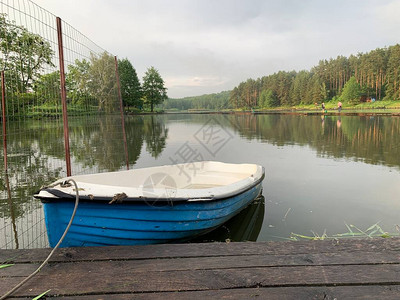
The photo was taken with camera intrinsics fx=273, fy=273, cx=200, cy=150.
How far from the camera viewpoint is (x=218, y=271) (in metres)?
2.21

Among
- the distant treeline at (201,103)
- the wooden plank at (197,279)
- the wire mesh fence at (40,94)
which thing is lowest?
the wooden plank at (197,279)

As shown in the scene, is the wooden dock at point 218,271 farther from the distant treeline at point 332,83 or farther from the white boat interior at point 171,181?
the distant treeline at point 332,83

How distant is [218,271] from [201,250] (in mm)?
388

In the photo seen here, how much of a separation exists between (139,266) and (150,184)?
8.45 feet

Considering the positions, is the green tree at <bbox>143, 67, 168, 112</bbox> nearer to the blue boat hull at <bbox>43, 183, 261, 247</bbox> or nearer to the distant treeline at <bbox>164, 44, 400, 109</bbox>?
the distant treeline at <bbox>164, 44, 400, 109</bbox>

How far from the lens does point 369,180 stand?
761cm

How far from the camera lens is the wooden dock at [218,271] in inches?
77.0

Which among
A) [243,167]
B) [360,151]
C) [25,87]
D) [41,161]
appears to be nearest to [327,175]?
[243,167]

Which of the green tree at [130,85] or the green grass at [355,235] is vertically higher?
the green tree at [130,85]

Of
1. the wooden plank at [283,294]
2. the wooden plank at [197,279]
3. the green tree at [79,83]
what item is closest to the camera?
the wooden plank at [283,294]

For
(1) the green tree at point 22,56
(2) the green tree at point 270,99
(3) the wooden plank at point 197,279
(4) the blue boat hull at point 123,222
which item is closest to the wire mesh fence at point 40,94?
(1) the green tree at point 22,56

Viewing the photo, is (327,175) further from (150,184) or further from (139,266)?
(139,266)

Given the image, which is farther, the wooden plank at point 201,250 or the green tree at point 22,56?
the green tree at point 22,56

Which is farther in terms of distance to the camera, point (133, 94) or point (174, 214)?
point (133, 94)
